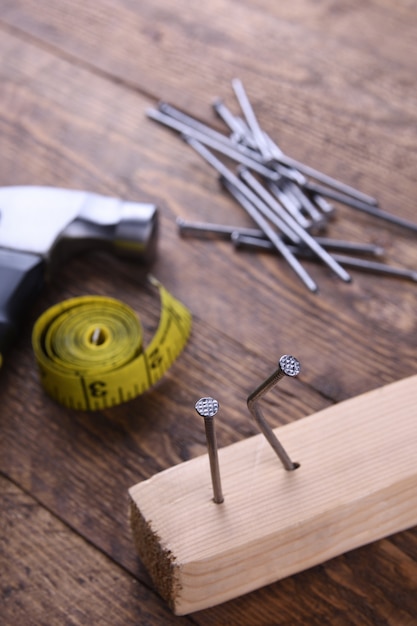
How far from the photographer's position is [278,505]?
755mm

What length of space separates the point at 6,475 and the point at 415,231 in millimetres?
580

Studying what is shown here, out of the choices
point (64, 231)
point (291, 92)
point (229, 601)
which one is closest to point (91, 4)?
point (291, 92)

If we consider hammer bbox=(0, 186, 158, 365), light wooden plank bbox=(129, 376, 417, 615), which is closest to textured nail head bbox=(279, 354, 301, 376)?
light wooden plank bbox=(129, 376, 417, 615)

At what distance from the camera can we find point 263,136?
1.14 meters

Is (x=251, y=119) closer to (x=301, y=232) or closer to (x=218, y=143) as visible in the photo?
(x=218, y=143)

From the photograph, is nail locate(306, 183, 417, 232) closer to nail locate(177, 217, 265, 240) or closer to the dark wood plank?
nail locate(177, 217, 265, 240)

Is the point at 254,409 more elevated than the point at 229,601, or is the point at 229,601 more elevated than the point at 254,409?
the point at 254,409

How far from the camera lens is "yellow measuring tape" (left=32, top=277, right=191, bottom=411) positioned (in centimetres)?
87

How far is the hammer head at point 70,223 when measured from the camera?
966 mm

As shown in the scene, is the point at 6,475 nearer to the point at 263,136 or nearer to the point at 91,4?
the point at 263,136

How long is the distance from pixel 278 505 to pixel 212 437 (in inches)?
5.1

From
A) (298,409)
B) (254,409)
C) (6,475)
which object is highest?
(254,409)

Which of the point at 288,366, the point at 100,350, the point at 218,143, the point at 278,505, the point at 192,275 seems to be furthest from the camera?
the point at 218,143

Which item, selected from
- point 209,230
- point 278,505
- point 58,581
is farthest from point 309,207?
point 58,581
